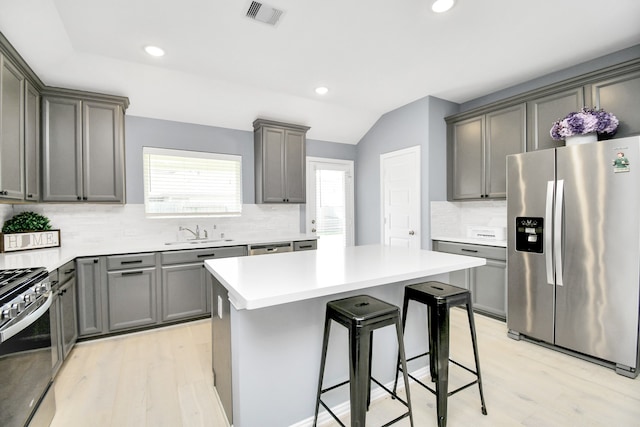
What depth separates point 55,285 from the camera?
7.47 feet

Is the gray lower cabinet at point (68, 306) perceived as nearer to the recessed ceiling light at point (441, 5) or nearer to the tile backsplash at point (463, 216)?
the recessed ceiling light at point (441, 5)

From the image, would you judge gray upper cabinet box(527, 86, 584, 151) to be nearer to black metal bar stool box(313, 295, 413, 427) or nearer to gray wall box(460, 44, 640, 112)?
gray wall box(460, 44, 640, 112)

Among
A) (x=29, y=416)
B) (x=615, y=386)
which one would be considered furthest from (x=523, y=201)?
(x=29, y=416)

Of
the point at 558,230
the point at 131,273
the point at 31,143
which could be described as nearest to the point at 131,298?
the point at 131,273

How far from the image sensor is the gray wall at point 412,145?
3971 millimetres

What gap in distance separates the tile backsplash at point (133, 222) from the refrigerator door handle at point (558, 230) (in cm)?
327

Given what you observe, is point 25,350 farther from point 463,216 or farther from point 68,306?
point 463,216

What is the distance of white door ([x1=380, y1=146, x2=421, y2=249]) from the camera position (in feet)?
13.5

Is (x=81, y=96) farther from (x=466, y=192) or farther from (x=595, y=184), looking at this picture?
(x=595, y=184)

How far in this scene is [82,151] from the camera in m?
3.06

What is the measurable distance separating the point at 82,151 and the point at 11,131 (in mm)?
719

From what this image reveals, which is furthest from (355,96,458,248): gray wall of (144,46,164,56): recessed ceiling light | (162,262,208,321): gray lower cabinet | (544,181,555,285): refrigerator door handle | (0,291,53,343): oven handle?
(0,291,53,343): oven handle

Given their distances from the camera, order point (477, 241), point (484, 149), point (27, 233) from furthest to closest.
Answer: point (484, 149), point (477, 241), point (27, 233)

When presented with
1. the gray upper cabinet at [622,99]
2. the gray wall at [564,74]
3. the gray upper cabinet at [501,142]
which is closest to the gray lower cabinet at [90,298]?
the gray upper cabinet at [501,142]
